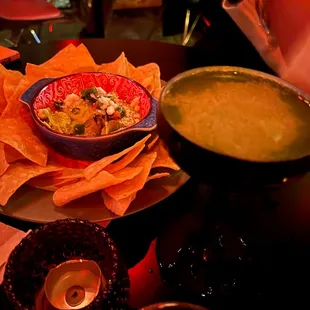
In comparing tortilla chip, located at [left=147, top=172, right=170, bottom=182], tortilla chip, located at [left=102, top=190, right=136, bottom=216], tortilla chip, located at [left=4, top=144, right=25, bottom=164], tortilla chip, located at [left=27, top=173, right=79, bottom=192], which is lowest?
tortilla chip, located at [left=27, top=173, right=79, bottom=192]

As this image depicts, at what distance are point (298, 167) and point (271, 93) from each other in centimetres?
19

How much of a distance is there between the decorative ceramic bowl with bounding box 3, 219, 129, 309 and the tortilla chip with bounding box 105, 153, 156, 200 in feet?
0.50

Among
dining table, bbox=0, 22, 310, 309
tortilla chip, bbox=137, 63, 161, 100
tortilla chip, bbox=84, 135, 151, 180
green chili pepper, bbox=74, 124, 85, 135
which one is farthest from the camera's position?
tortilla chip, bbox=137, 63, 161, 100

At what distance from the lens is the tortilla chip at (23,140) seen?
948 mm

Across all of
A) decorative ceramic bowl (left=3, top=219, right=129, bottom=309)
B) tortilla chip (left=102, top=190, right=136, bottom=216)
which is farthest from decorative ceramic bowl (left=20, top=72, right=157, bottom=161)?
decorative ceramic bowl (left=3, top=219, right=129, bottom=309)

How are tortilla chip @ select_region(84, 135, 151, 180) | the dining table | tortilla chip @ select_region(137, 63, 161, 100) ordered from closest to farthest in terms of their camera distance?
the dining table, tortilla chip @ select_region(84, 135, 151, 180), tortilla chip @ select_region(137, 63, 161, 100)

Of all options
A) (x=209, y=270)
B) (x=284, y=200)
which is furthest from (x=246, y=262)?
(x=284, y=200)

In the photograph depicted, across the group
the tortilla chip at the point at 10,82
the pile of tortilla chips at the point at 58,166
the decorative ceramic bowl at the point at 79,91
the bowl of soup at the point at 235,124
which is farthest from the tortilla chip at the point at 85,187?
the tortilla chip at the point at 10,82

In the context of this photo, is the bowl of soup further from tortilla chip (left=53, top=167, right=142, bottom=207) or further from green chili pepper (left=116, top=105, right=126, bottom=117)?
green chili pepper (left=116, top=105, right=126, bottom=117)

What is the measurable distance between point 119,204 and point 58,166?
0.21 metres

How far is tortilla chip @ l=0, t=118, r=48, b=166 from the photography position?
0.95m

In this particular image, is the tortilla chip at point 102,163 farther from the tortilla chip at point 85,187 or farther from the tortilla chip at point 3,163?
the tortilla chip at point 3,163

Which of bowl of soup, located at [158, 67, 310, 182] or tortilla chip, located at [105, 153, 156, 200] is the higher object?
bowl of soup, located at [158, 67, 310, 182]

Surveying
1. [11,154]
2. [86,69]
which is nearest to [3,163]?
[11,154]
